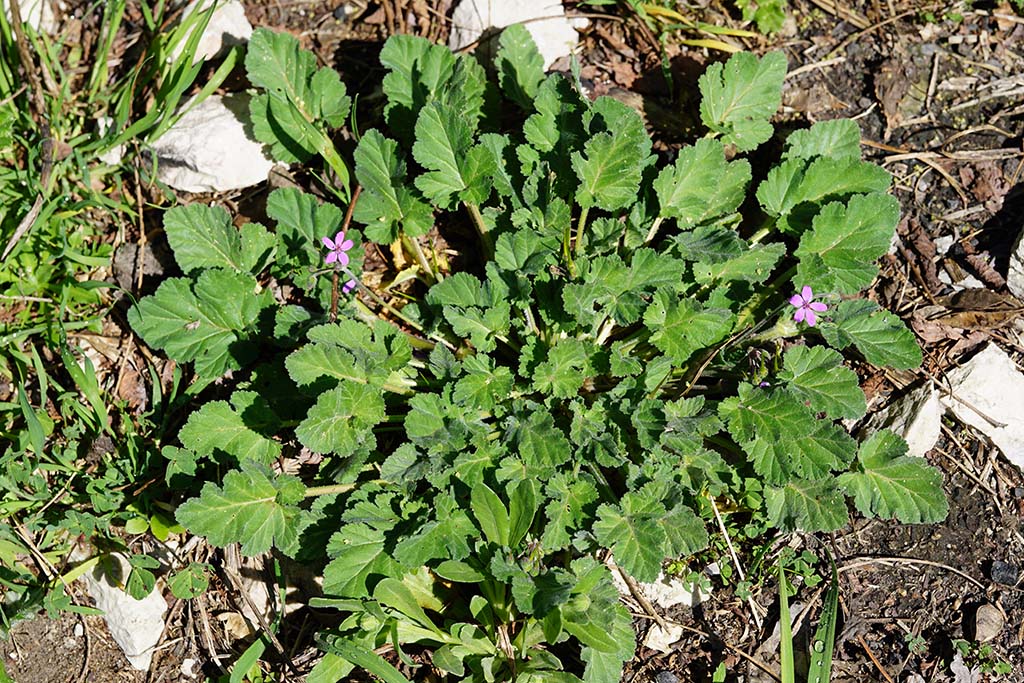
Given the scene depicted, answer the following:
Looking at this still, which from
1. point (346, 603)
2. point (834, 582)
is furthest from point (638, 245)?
point (346, 603)

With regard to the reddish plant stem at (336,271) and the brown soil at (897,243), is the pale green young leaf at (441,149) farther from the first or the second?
the brown soil at (897,243)

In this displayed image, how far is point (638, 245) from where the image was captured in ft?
14.1

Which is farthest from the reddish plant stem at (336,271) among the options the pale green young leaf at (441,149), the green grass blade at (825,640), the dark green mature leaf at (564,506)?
the green grass blade at (825,640)

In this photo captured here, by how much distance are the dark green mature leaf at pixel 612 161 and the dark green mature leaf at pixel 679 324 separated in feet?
1.62

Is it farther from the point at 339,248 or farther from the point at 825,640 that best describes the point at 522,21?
the point at 825,640

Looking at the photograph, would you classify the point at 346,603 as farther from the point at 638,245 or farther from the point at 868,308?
the point at 868,308

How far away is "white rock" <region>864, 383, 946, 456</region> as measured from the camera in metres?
4.39

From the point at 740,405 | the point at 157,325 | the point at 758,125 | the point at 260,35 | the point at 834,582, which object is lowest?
the point at 834,582

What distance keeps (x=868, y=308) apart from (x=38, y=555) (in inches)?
160

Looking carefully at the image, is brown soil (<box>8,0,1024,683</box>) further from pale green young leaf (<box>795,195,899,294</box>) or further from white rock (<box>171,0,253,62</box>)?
pale green young leaf (<box>795,195,899,294</box>)

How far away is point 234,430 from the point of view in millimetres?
4180

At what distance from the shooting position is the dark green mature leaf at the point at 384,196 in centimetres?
436

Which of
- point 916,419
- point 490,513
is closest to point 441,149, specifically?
point 490,513

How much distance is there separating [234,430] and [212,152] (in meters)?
1.60
